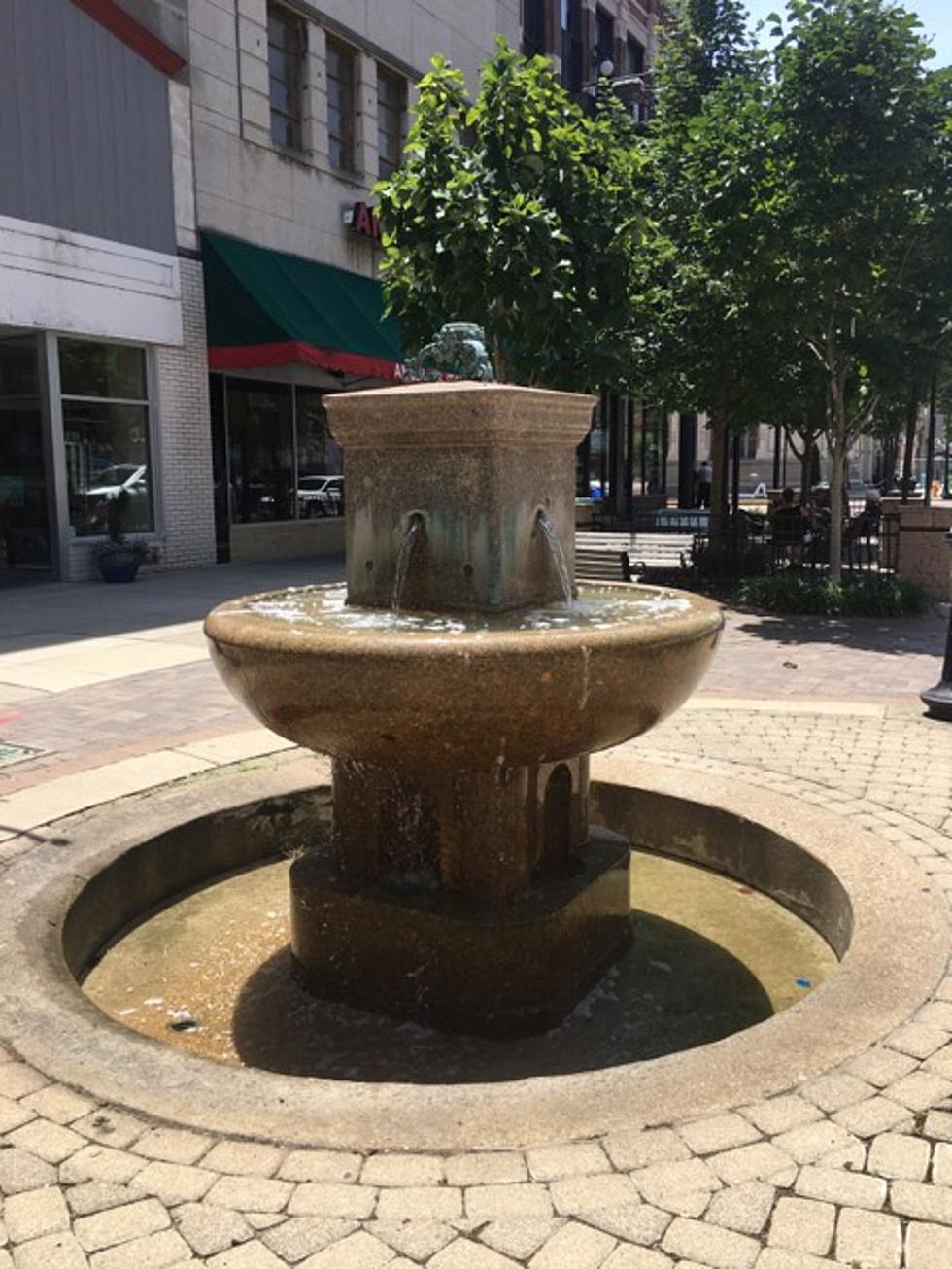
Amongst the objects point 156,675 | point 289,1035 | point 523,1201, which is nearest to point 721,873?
point 289,1035

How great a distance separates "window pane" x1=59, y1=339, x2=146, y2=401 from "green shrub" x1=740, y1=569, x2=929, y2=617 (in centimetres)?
979

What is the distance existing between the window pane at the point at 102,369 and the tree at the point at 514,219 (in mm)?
5678

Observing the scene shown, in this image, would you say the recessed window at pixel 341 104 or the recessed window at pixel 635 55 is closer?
the recessed window at pixel 341 104

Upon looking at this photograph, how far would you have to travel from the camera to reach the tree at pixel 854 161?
11.2 metres

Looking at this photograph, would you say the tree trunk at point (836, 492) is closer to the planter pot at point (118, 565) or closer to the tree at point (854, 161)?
the tree at point (854, 161)

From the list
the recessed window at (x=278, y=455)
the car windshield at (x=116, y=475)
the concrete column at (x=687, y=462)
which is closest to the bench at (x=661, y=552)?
the recessed window at (x=278, y=455)

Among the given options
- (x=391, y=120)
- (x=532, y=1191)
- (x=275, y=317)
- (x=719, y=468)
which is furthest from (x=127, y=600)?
(x=391, y=120)

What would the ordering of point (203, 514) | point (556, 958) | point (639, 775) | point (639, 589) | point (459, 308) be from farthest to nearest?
point (203, 514) < point (459, 308) < point (639, 775) < point (639, 589) < point (556, 958)

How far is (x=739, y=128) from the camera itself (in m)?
12.0

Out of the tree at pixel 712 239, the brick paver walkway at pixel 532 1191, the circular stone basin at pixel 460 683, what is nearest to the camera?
the brick paver walkway at pixel 532 1191

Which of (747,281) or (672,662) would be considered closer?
(672,662)

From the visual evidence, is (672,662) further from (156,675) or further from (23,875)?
(156,675)

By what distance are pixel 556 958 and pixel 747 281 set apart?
10.4m

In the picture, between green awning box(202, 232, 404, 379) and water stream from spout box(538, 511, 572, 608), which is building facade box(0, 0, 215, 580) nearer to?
green awning box(202, 232, 404, 379)
